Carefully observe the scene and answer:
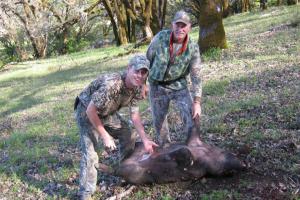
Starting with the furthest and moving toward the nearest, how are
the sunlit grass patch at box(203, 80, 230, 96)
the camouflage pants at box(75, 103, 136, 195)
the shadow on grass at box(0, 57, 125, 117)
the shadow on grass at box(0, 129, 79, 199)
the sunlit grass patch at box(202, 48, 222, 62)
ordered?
the shadow on grass at box(0, 57, 125, 117), the sunlit grass patch at box(202, 48, 222, 62), the sunlit grass patch at box(203, 80, 230, 96), the shadow on grass at box(0, 129, 79, 199), the camouflage pants at box(75, 103, 136, 195)

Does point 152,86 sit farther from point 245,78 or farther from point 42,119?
point 42,119

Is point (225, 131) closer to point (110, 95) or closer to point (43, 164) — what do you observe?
point (110, 95)

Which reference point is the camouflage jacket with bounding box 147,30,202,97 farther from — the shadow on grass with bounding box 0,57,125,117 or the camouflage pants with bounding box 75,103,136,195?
the shadow on grass with bounding box 0,57,125,117

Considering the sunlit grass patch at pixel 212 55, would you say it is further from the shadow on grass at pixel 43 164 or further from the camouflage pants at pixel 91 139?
the camouflage pants at pixel 91 139

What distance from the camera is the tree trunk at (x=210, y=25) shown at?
1365 cm

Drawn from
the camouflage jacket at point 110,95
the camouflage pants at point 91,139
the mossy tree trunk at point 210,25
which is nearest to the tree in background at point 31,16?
the mossy tree trunk at point 210,25

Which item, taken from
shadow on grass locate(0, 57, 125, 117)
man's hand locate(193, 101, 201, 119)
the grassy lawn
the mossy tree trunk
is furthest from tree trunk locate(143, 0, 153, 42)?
man's hand locate(193, 101, 201, 119)

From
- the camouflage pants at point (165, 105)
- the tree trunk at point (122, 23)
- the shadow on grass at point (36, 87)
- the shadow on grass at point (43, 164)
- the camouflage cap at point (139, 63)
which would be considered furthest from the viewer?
the tree trunk at point (122, 23)

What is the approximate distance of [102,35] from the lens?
41125 mm

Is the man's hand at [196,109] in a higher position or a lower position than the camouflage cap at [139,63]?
lower

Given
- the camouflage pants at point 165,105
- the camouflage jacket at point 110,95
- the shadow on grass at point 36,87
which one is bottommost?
the shadow on grass at point 36,87

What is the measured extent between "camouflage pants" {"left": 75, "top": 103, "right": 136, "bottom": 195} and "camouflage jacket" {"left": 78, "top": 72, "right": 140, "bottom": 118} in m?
0.21

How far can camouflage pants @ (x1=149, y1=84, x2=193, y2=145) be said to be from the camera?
6086 mm

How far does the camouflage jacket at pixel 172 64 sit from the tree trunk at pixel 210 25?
8041 millimetres
